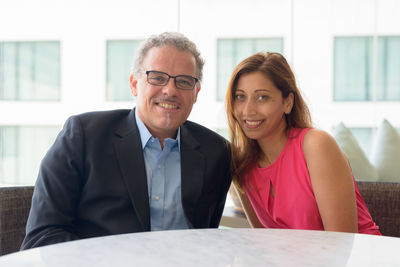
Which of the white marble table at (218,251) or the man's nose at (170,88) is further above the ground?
the man's nose at (170,88)

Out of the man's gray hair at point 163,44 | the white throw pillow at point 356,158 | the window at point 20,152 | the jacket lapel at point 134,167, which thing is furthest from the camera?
the window at point 20,152

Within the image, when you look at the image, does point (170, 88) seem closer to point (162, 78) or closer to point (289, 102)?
point (162, 78)

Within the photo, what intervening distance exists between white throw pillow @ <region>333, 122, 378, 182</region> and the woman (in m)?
0.64

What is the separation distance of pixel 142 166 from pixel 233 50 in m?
3.45

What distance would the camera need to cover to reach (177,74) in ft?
5.26

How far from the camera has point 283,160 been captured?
1.73m

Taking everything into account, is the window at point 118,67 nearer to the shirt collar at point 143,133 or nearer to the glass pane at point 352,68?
the glass pane at point 352,68

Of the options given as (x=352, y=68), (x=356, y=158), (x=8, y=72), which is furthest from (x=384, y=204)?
(x=8, y=72)

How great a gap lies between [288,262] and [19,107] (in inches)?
197

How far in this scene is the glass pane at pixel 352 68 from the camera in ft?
14.5

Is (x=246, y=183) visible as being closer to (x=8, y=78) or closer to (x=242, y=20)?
(x=242, y=20)

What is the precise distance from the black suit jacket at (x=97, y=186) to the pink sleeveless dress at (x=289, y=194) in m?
0.29

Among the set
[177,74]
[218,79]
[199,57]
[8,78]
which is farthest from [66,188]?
[8,78]

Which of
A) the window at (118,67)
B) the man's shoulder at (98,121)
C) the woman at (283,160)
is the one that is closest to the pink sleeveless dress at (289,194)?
the woman at (283,160)
